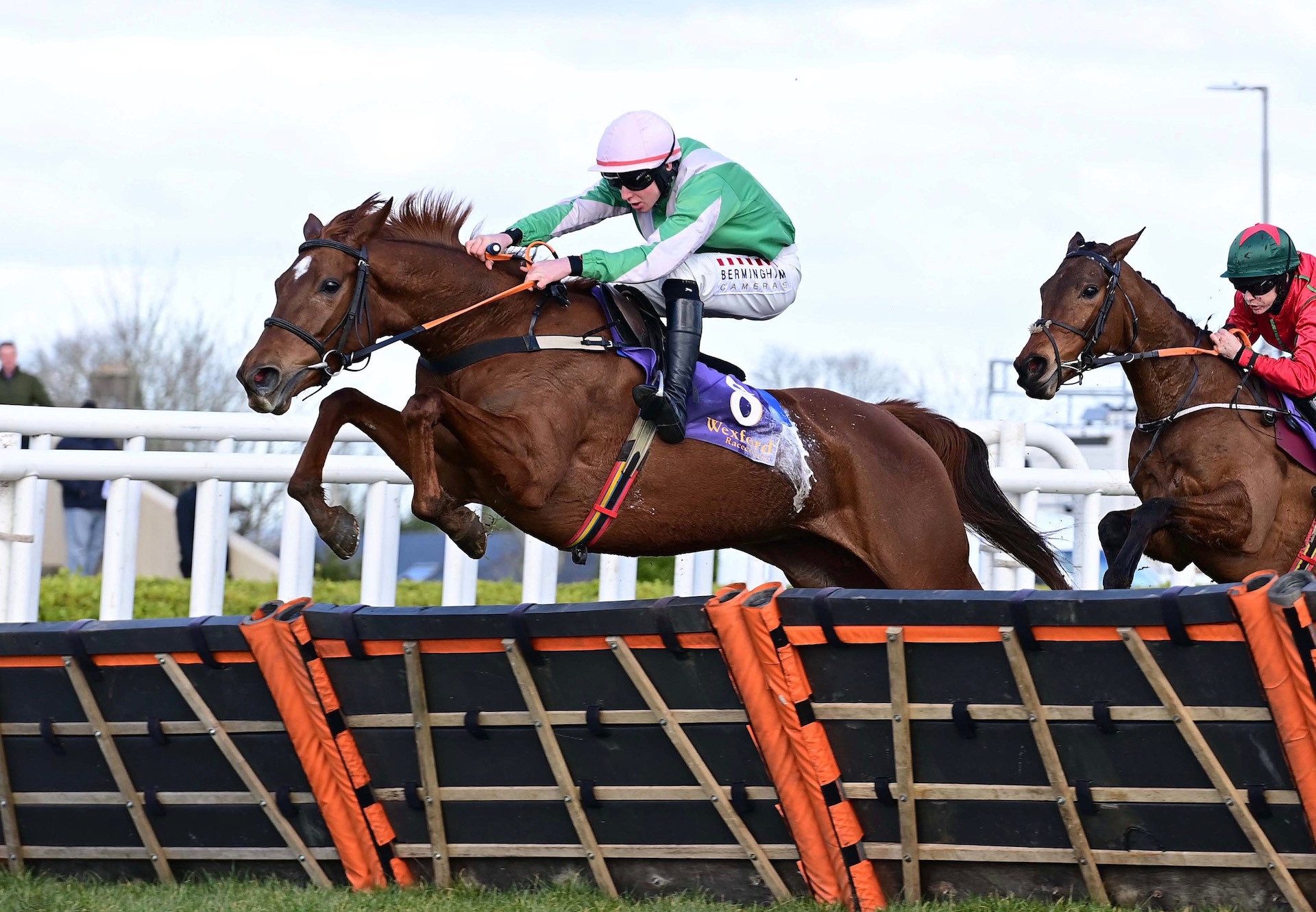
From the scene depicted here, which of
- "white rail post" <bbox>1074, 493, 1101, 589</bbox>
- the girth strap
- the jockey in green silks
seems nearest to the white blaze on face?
the jockey in green silks

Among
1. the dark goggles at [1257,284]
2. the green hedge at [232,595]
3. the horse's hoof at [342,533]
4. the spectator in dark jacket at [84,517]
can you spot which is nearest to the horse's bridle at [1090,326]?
the dark goggles at [1257,284]

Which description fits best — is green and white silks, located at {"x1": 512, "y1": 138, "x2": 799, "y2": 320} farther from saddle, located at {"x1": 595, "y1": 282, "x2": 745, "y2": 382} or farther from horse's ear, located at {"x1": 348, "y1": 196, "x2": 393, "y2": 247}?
horse's ear, located at {"x1": 348, "y1": 196, "x2": 393, "y2": 247}

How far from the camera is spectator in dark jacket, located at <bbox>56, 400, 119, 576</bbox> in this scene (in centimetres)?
998

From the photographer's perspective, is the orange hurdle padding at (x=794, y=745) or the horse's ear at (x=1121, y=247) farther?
the horse's ear at (x=1121, y=247)

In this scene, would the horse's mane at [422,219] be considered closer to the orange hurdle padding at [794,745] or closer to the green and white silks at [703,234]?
the green and white silks at [703,234]

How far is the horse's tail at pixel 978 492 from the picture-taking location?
20.9 ft

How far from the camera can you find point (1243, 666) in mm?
3299

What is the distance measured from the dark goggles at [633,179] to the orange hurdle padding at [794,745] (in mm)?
1959

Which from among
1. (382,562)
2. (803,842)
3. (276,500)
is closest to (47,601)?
(382,562)

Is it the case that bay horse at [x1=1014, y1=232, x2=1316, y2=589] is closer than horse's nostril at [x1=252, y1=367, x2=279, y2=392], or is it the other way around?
horse's nostril at [x1=252, y1=367, x2=279, y2=392]

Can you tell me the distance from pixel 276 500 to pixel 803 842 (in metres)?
21.2

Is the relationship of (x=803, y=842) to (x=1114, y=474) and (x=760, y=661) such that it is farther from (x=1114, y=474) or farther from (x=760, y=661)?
(x=1114, y=474)

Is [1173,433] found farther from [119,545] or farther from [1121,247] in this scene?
[119,545]

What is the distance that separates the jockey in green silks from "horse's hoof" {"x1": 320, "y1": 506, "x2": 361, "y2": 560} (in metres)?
0.97
